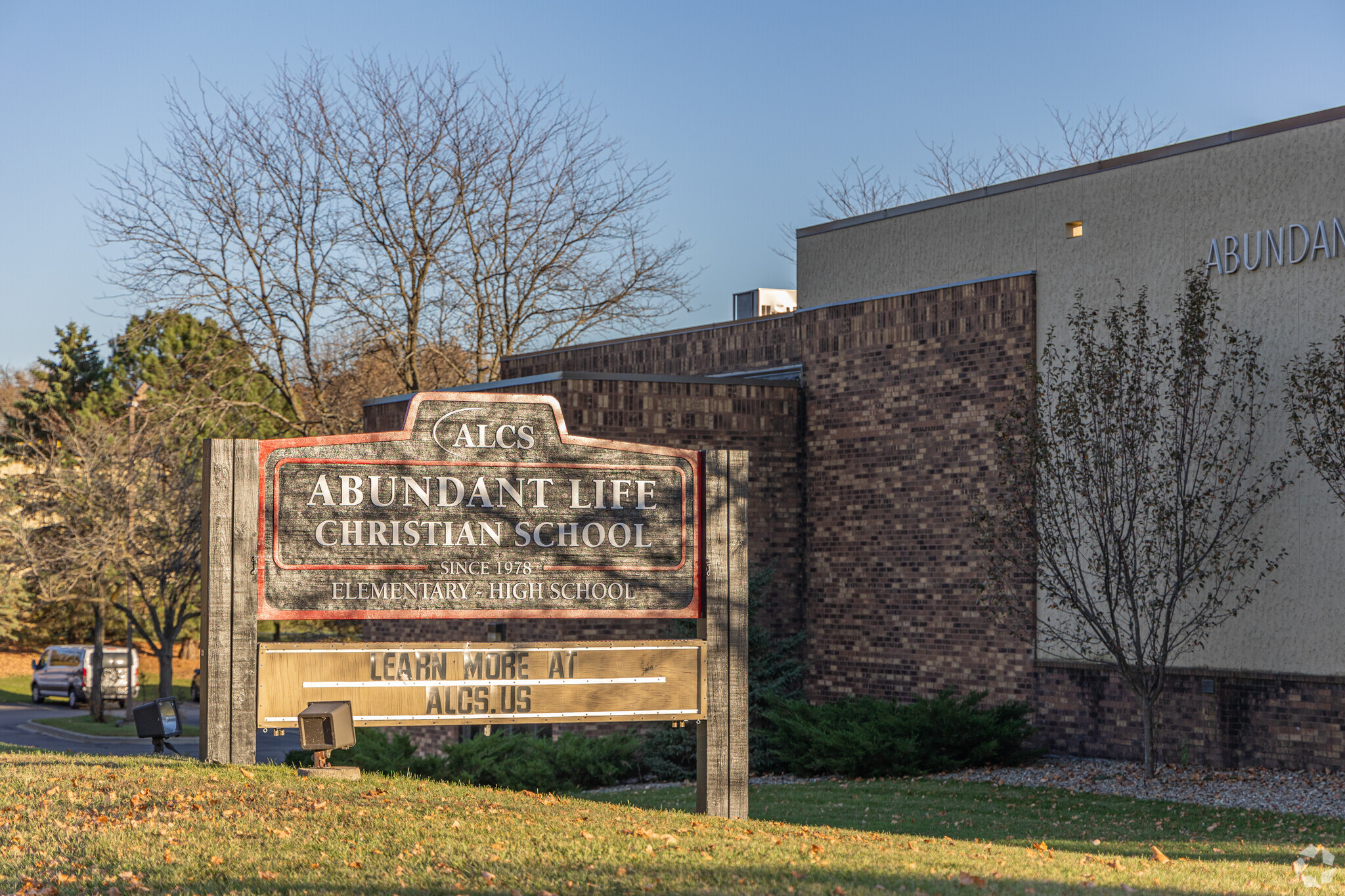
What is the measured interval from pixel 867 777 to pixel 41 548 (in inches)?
836

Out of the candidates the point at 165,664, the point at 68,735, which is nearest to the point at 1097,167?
the point at 165,664

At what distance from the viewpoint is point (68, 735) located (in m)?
28.1

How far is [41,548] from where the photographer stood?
29484 millimetres

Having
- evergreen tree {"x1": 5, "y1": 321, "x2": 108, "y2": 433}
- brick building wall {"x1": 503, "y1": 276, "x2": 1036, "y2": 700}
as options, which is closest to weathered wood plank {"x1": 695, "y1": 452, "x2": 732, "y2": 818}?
brick building wall {"x1": 503, "y1": 276, "x2": 1036, "y2": 700}

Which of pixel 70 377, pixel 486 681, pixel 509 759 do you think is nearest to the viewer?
pixel 486 681

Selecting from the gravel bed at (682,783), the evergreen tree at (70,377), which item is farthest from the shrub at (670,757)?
the evergreen tree at (70,377)

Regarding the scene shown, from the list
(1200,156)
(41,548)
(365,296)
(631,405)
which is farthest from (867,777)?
(41,548)

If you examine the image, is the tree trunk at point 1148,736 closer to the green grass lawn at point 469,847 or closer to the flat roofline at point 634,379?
the green grass lawn at point 469,847

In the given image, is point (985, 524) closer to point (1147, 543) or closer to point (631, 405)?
point (1147, 543)

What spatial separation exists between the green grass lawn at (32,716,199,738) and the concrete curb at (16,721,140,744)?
0.09 m

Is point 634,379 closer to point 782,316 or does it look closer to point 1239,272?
point 782,316

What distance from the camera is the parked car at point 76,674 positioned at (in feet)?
116

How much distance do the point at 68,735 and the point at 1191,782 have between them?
75.4 feet

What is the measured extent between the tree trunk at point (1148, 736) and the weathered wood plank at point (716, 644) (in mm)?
6872
